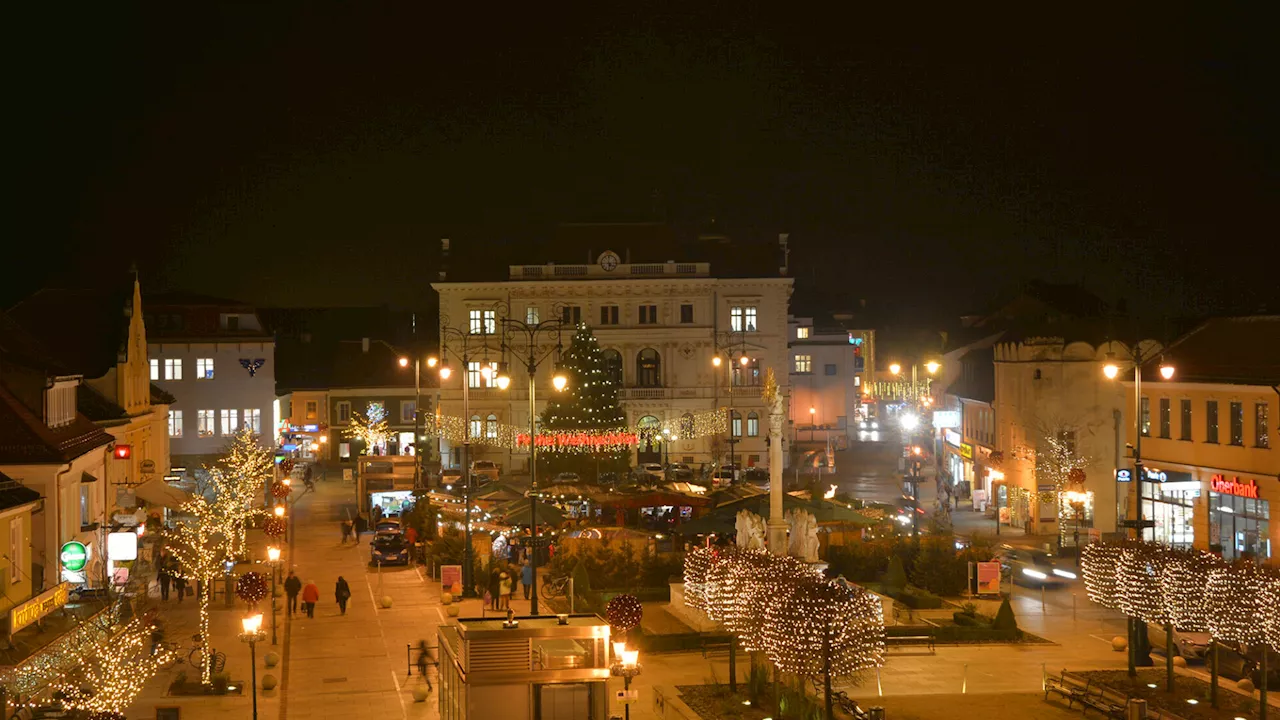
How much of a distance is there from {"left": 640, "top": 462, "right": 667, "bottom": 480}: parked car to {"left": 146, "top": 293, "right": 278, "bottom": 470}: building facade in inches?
841

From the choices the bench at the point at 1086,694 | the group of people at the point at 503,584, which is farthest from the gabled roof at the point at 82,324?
the bench at the point at 1086,694

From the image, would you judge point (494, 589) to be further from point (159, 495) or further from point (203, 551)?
point (159, 495)

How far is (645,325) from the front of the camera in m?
87.2

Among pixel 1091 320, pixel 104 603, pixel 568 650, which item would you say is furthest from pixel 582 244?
pixel 568 650

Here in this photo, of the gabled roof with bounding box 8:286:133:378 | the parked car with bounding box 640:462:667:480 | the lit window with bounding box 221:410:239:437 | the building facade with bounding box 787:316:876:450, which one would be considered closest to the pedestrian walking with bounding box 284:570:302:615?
the gabled roof with bounding box 8:286:133:378

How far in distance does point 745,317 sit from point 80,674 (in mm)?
66135

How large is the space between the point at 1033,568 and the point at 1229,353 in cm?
928

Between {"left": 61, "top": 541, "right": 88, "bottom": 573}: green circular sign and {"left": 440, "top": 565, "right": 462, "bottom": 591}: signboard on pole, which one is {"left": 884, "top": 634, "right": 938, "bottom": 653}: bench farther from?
{"left": 61, "top": 541, "right": 88, "bottom": 573}: green circular sign

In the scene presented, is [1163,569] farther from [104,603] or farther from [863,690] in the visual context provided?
[104,603]

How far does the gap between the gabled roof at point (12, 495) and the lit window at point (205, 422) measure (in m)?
51.6

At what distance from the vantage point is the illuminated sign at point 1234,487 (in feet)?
138

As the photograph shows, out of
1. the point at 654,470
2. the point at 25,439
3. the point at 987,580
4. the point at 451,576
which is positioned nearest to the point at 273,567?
the point at 451,576

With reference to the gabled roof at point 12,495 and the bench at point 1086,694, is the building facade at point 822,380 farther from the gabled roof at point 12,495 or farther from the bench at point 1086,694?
the gabled roof at point 12,495

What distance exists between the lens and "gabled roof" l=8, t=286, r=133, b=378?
5009cm
